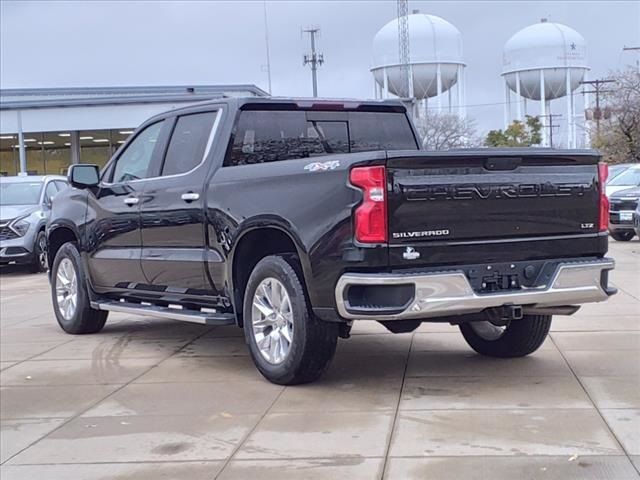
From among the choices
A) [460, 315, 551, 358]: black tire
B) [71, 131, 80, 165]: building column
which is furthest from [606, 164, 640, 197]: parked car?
[71, 131, 80, 165]: building column

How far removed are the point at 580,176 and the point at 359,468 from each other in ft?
8.75

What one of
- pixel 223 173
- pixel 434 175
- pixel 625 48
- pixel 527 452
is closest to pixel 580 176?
pixel 434 175

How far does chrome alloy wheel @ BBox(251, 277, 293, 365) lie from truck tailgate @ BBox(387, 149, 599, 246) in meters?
1.11

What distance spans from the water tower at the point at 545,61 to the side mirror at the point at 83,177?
165 feet

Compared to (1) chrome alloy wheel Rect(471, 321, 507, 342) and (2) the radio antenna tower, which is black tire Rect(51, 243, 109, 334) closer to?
(1) chrome alloy wheel Rect(471, 321, 507, 342)

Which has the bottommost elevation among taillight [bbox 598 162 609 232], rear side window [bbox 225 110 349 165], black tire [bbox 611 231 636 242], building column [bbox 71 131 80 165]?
black tire [bbox 611 231 636 242]

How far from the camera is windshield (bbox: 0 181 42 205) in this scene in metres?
18.1

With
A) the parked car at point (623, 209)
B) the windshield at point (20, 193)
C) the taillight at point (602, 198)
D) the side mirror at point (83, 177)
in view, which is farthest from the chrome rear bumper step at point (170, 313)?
the parked car at point (623, 209)

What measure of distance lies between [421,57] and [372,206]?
49466 millimetres

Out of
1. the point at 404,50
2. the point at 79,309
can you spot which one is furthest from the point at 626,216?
the point at 404,50

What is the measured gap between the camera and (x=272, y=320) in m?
6.50

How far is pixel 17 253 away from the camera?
55.8 ft

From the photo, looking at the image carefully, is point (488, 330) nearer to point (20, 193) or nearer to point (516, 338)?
point (516, 338)

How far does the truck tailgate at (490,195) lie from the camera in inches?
223
